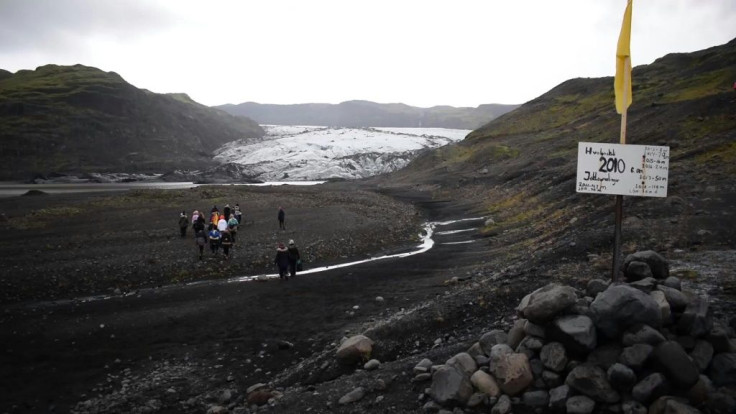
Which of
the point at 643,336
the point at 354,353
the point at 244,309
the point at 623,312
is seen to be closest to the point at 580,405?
the point at 643,336

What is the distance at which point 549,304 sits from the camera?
288 inches

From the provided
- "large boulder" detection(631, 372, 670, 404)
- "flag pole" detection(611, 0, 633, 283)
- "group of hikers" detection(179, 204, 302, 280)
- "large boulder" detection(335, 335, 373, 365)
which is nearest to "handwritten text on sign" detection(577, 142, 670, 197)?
"flag pole" detection(611, 0, 633, 283)

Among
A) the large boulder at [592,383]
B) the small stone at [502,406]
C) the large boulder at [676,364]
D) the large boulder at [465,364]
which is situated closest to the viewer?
the large boulder at [676,364]

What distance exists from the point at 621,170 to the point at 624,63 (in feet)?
6.92

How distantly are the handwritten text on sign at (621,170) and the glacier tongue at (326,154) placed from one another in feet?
353

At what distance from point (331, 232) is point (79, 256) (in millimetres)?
15424

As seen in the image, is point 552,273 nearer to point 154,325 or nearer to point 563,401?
point 563,401

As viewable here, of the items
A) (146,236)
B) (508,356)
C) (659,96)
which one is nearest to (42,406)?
(508,356)

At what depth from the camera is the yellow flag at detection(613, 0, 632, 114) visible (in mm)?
8422

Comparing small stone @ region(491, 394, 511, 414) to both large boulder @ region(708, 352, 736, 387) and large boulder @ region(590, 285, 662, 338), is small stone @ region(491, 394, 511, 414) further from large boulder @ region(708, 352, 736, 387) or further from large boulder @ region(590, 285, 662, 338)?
large boulder @ region(708, 352, 736, 387)

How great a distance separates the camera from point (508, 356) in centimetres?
734

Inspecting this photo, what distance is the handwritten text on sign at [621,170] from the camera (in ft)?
26.9

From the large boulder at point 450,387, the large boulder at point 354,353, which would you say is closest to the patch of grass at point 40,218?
the large boulder at point 354,353

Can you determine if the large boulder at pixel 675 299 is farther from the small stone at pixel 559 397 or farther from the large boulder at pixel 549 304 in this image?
the small stone at pixel 559 397
